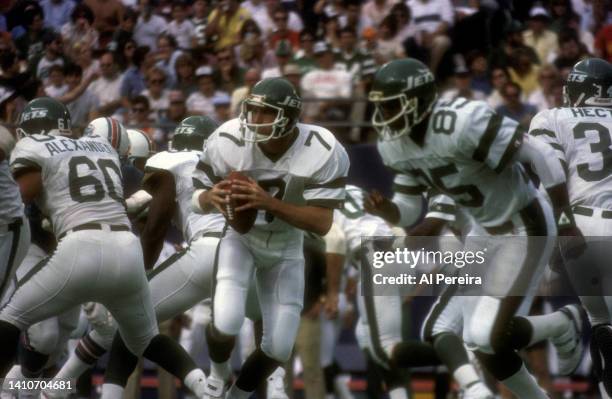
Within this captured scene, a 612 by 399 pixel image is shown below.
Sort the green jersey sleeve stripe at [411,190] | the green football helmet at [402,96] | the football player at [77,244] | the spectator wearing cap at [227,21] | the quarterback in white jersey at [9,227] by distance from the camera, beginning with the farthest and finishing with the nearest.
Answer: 1. the spectator wearing cap at [227,21]
2. the quarterback in white jersey at [9,227]
3. the green jersey sleeve stripe at [411,190]
4. the football player at [77,244]
5. the green football helmet at [402,96]

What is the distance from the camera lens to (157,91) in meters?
10.8

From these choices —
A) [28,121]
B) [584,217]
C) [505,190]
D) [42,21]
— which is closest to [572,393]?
[584,217]

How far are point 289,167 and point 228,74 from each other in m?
4.40

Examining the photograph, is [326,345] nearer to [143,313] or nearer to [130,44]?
[143,313]

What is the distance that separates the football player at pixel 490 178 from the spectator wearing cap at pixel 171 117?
4.06 metres

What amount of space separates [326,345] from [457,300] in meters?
1.80

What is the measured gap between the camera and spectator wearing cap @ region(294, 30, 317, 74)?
10.3 metres

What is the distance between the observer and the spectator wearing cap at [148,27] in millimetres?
11531

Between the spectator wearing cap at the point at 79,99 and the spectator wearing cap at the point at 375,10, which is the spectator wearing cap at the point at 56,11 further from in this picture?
the spectator wearing cap at the point at 375,10

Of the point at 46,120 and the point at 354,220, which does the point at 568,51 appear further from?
the point at 46,120

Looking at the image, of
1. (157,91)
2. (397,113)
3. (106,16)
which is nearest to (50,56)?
(106,16)

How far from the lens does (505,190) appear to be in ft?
20.4

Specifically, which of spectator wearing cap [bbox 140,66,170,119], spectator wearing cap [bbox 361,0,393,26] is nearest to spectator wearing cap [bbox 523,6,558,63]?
spectator wearing cap [bbox 361,0,393,26]

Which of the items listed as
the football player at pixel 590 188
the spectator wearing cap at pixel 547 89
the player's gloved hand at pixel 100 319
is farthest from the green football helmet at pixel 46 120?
the spectator wearing cap at pixel 547 89
